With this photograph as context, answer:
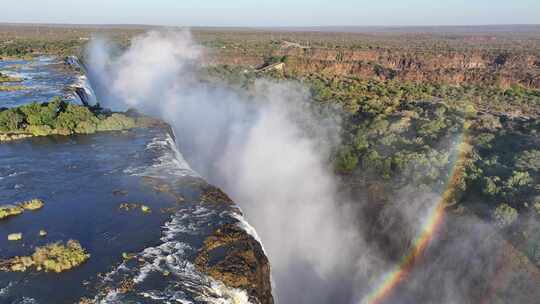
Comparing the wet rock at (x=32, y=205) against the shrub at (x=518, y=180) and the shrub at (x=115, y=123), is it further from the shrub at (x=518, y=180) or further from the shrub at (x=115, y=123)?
the shrub at (x=518, y=180)

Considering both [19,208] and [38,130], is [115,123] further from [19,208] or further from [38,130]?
[19,208]

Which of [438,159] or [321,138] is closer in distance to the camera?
[438,159]

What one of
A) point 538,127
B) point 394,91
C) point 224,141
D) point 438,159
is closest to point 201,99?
point 224,141

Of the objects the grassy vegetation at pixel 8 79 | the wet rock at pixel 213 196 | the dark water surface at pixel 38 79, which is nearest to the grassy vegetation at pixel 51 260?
the wet rock at pixel 213 196

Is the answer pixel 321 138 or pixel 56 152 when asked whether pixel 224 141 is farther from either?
Result: pixel 56 152

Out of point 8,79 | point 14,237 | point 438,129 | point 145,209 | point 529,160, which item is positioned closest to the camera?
point 14,237

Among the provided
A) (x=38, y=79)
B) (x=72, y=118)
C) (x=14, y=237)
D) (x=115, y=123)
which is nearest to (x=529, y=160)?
(x=115, y=123)

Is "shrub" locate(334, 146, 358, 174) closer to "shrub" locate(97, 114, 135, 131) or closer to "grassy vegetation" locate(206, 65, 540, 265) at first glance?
"grassy vegetation" locate(206, 65, 540, 265)
